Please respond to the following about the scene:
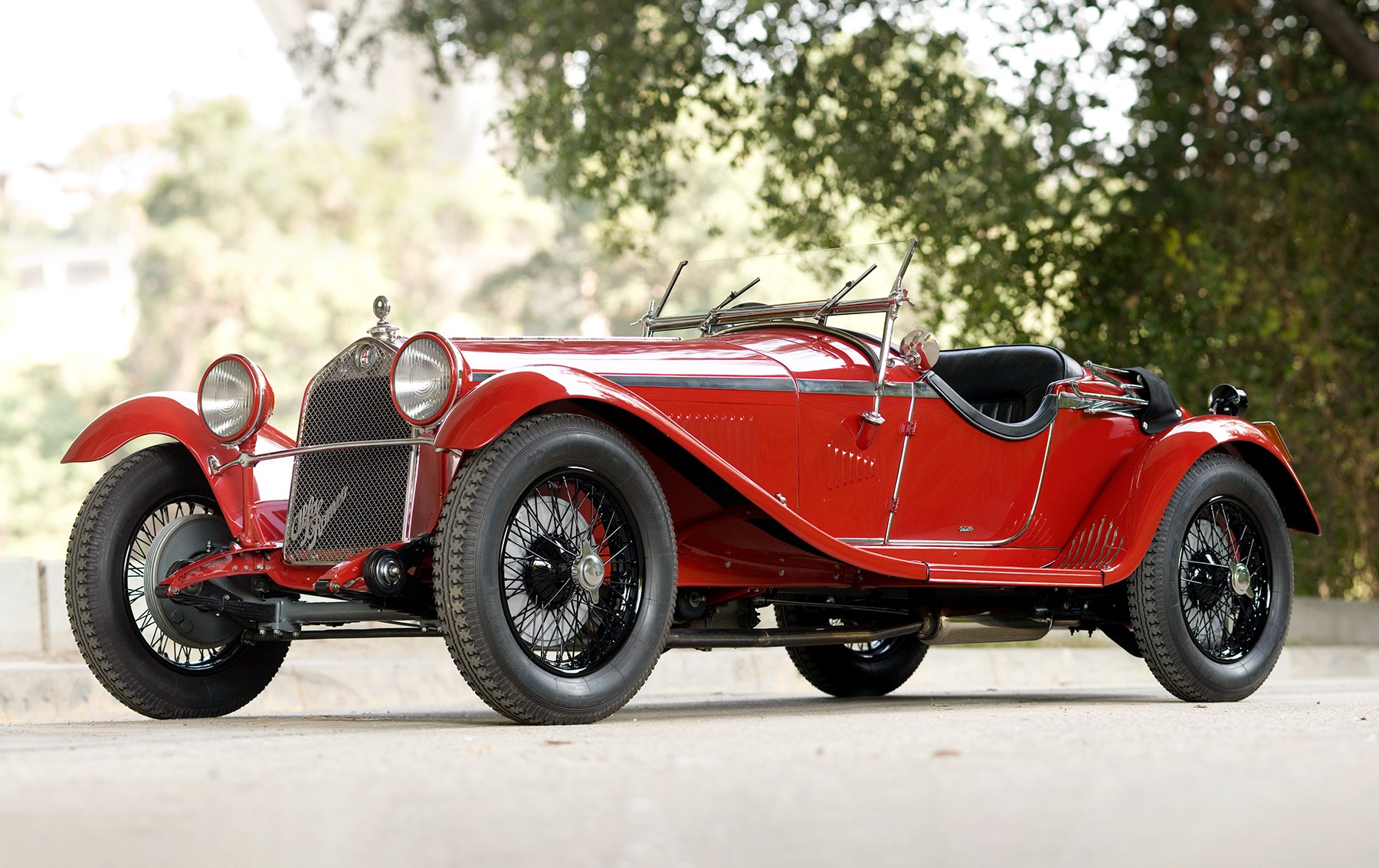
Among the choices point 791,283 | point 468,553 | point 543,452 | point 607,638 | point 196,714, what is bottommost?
point 196,714

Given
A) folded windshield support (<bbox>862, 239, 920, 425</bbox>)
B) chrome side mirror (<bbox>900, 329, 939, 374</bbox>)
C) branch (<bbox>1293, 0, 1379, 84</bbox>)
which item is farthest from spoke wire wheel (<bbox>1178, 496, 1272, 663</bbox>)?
branch (<bbox>1293, 0, 1379, 84</bbox>)

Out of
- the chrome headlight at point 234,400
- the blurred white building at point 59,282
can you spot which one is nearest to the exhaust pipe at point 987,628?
the chrome headlight at point 234,400

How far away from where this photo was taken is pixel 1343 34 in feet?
35.3

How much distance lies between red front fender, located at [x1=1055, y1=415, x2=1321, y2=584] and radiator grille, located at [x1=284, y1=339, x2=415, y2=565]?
2565 mm

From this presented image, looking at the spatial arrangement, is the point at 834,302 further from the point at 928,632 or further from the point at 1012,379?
the point at 928,632

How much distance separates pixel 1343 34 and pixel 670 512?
8.08 metres

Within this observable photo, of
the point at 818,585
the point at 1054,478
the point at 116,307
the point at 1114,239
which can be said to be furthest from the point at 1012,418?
the point at 116,307

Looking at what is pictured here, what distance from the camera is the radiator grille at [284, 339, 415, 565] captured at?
15.2ft

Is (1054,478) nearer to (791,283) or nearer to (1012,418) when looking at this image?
(1012,418)

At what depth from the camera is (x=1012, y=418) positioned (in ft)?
20.0

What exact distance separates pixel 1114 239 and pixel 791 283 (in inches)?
152

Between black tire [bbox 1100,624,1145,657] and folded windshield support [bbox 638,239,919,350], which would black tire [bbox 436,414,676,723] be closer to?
folded windshield support [bbox 638,239,919,350]

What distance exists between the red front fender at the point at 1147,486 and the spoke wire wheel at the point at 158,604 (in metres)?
3.08

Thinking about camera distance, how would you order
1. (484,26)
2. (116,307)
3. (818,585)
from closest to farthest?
(818,585) < (484,26) < (116,307)
